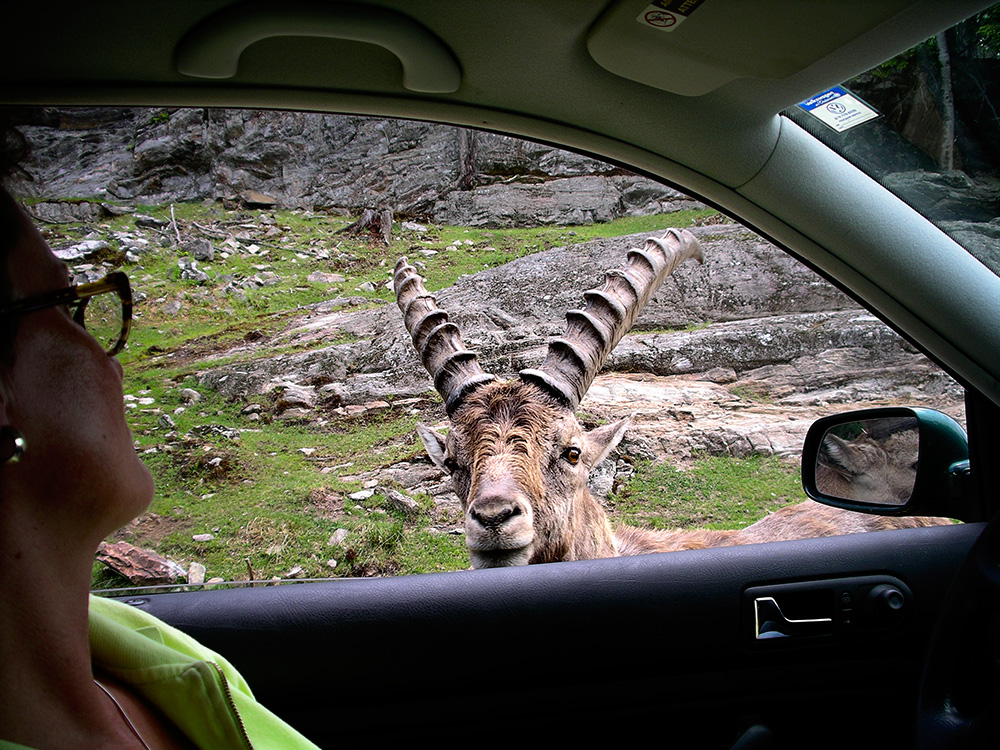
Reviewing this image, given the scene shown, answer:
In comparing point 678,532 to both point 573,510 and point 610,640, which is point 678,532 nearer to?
point 573,510

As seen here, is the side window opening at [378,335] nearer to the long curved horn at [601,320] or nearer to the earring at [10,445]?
the long curved horn at [601,320]

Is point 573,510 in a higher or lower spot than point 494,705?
higher

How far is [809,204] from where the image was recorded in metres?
1.71

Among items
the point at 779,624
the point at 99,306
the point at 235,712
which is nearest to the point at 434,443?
the point at 779,624

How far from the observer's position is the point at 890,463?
Answer: 2.23 meters

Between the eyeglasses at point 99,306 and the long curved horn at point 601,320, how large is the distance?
6.58ft

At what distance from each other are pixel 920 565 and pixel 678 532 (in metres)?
1.18

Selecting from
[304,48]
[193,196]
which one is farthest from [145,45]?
[193,196]

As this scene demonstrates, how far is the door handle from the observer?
205cm

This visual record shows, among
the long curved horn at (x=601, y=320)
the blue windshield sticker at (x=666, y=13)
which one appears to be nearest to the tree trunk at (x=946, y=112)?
the blue windshield sticker at (x=666, y=13)

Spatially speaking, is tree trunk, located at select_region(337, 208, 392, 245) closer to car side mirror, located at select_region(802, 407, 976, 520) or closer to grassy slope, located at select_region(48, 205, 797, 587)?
grassy slope, located at select_region(48, 205, 797, 587)

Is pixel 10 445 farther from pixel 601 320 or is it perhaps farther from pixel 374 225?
pixel 601 320

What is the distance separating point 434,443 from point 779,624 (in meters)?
1.76

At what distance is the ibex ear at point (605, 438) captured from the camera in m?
3.37
